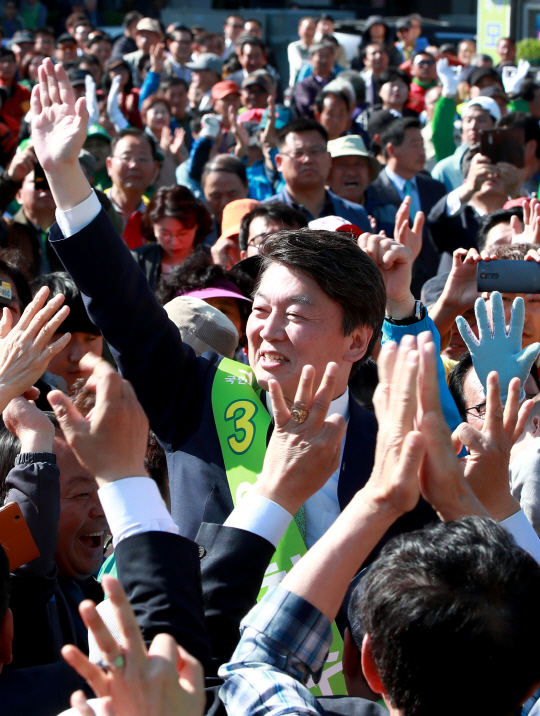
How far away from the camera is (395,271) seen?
8.91ft

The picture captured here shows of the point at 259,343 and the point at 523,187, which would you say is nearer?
the point at 259,343

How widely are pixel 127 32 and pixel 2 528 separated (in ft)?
40.5

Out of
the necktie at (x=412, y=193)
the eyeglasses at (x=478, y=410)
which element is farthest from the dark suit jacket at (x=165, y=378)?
the necktie at (x=412, y=193)

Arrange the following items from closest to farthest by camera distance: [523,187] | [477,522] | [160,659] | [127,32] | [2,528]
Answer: [160,659] → [477,522] → [2,528] → [523,187] → [127,32]

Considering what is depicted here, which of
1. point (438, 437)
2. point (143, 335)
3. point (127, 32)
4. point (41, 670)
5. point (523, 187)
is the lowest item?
point (41, 670)

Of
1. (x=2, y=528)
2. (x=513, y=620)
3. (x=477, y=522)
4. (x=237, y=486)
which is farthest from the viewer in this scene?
(x=237, y=486)

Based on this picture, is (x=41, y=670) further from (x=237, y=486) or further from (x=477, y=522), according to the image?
(x=477, y=522)

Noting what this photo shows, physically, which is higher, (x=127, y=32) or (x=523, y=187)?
(x=127, y=32)

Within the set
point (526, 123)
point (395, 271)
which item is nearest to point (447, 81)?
point (526, 123)

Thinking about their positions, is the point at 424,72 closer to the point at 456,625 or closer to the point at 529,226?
the point at 529,226

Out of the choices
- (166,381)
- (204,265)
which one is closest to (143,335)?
(166,381)

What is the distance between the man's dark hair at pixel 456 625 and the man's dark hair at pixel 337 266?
0.96 meters

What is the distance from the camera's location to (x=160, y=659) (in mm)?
1091

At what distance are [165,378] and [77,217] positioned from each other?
445 mm
